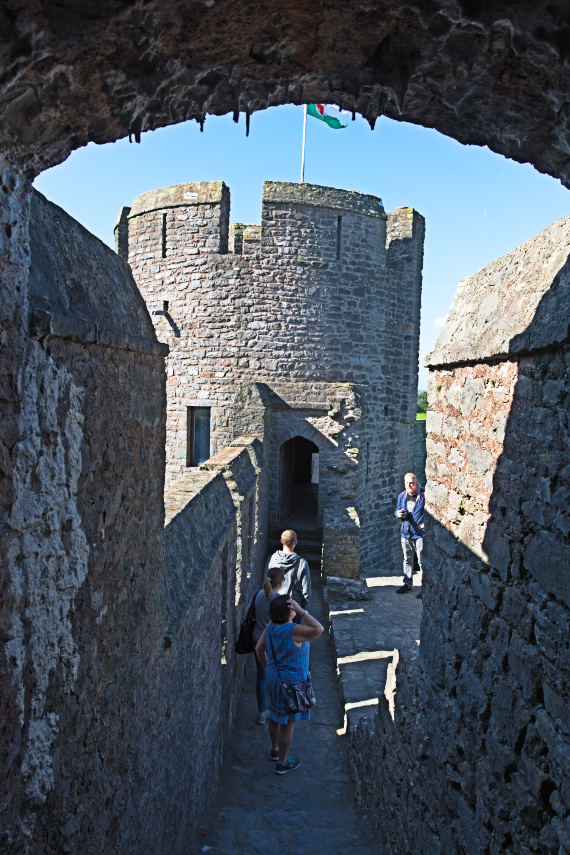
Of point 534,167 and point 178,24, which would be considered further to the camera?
point 534,167

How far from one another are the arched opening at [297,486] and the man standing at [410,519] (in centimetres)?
320

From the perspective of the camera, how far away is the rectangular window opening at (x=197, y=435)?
11.9 metres

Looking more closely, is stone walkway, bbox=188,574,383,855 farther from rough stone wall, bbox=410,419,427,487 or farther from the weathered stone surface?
rough stone wall, bbox=410,419,427,487

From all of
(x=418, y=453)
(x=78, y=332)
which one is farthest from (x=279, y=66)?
(x=418, y=453)

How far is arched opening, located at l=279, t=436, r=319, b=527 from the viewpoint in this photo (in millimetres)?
12672

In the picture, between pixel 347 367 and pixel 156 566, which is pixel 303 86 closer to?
pixel 156 566

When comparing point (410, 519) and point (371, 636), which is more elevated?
point (410, 519)

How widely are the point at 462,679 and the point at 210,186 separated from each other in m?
10.8

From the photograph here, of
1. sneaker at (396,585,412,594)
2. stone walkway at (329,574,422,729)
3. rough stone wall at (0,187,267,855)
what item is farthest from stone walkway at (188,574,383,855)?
sneaker at (396,585,412,594)

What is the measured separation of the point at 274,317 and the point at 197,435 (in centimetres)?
286

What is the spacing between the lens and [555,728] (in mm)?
2137

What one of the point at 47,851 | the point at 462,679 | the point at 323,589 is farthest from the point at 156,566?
the point at 323,589

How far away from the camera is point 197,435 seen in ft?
39.5

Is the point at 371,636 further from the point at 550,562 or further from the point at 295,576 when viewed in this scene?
the point at 550,562
